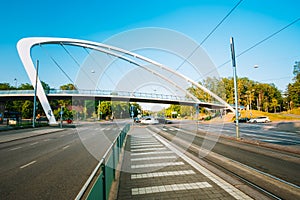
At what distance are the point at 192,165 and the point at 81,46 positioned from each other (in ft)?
174

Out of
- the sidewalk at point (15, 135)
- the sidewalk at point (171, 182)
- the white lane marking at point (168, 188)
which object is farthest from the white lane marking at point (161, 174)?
the sidewalk at point (15, 135)

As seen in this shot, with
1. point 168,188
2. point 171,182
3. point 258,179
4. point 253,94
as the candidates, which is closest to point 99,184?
point 168,188

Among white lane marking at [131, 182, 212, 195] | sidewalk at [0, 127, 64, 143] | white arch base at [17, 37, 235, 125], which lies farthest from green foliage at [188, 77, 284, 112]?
white lane marking at [131, 182, 212, 195]

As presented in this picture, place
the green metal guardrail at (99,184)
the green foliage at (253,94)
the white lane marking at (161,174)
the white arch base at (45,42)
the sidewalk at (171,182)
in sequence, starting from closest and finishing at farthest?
1. the green metal guardrail at (99,184)
2. the sidewalk at (171,182)
3. the white lane marking at (161,174)
4. the white arch base at (45,42)
5. the green foliage at (253,94)

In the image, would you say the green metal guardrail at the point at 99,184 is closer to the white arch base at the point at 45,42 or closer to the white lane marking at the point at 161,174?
the white lane marking at the point at 161,174

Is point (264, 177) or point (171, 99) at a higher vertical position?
point (171, 99)

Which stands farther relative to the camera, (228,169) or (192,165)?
(192,165)

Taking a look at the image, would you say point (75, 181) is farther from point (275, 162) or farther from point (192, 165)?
point (275, 162)

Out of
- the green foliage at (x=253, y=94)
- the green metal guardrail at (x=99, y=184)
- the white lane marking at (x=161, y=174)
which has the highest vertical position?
the green foliage at (x=253, y=94)

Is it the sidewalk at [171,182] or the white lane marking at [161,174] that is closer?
the sidewalk at [171,182]

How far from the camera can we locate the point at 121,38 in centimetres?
1208

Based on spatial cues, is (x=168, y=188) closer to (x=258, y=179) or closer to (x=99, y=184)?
(x=99, y=184)

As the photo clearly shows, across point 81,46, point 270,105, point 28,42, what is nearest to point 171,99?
point 81,46

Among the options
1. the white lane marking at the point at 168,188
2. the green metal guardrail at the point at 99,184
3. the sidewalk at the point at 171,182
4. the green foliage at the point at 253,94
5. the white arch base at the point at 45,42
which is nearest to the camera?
the green metal guardrail at the point at 99,184
